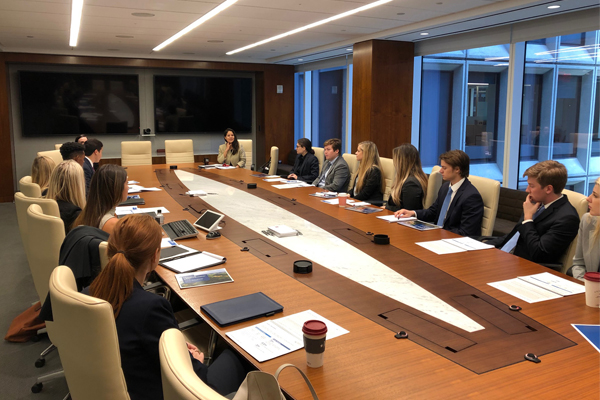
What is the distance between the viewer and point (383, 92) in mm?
7449

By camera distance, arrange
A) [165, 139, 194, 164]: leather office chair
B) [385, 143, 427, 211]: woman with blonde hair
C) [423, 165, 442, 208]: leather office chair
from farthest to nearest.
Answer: [165, 139, 194, 164]: leather office chair < [423, 165, 442, 208]: leather office chair < [385, 143, 427, 211]: woman with blonde hair

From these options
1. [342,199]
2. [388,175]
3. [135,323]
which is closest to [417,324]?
[135,323]

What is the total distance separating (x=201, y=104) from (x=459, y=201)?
26.9 ft

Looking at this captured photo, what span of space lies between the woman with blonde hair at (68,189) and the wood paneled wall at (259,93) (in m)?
6.43

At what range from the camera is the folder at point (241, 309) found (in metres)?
1.97

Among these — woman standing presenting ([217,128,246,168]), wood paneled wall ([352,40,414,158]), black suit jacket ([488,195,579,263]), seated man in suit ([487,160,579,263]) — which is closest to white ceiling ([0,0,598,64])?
wood paneled wall ([352,40,414,158])

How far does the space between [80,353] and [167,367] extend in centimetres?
61

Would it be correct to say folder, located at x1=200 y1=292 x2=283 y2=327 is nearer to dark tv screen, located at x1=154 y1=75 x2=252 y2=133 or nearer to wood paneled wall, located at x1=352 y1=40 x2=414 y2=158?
wood paneled wall, located at x1=352 y1=40 x2=414 y2=158

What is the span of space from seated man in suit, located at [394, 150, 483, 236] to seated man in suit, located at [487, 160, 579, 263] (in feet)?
1.84

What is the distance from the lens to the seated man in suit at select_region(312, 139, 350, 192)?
18.8 ft

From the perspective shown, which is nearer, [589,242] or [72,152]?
[589,242]

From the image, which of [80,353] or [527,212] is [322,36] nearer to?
[527,212]

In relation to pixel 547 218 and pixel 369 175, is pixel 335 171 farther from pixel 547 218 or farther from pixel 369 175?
pixel 547 218

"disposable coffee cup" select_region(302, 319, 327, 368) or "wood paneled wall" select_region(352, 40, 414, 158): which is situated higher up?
"wood paneled wall" select_region(352, 40, 414, 158)
